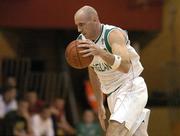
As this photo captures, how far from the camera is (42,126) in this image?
12.4 meters

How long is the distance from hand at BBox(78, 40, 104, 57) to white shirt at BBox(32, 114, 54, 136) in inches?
236

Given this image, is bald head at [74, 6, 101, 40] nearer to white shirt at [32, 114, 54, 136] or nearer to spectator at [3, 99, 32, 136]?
spectator at [3, 99, 32, 136]

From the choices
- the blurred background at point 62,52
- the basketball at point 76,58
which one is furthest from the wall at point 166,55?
the basketball at point 76,58

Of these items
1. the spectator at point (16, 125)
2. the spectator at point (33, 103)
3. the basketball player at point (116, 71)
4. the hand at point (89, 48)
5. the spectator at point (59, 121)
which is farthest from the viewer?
the spectator at point (59, 121)

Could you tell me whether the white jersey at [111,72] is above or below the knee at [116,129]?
above

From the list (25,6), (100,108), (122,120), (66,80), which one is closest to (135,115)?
(122,120)

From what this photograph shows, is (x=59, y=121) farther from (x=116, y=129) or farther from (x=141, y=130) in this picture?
(x=116, y=129)

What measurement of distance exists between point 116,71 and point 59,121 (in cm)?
651

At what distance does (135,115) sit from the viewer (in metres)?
6.78

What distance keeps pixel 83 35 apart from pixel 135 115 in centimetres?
107

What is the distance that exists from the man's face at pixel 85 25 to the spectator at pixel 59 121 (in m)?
6.16

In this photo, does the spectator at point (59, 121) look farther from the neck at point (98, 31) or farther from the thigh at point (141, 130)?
the neck at point (98, 31)

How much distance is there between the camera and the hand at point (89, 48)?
20.5ft

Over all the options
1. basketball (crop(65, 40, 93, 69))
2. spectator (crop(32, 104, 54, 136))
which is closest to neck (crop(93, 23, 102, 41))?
basketball (crop(65, 40, 93, 69))
